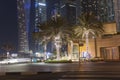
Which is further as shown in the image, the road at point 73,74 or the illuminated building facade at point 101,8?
the illuminated building facade at point 101,8

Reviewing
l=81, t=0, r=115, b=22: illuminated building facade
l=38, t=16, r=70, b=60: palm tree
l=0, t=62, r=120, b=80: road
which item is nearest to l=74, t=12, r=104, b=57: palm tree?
l=38, t=16, r=70, b=60: palm tree

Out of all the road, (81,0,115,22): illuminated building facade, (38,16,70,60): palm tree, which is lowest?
the road

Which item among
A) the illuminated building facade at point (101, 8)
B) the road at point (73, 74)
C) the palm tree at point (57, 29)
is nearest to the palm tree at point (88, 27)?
the palm tree at point (57, 29)

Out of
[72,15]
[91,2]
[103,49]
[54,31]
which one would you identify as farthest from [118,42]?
[72,15]

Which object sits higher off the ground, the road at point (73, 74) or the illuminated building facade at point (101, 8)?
the illuminated building facade at point (101, 8)

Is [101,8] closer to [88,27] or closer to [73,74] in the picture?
[88,27]

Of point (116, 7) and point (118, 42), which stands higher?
point (116, 7)

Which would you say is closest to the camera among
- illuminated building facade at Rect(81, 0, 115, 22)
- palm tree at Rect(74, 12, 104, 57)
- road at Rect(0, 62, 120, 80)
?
road at Rect(0, 62, 120, 80)

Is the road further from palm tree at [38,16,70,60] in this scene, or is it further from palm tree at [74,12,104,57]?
palm tree at [74,12,104,57]

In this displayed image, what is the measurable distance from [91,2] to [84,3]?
361 cm

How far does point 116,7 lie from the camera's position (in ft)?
297

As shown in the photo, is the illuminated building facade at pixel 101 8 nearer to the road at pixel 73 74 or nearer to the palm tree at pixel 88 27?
the palm tree at pixel 88 27

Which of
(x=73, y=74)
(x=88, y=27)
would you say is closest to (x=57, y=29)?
(x=88, y=27)

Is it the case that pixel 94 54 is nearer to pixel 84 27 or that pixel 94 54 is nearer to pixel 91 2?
pixel 84 27
